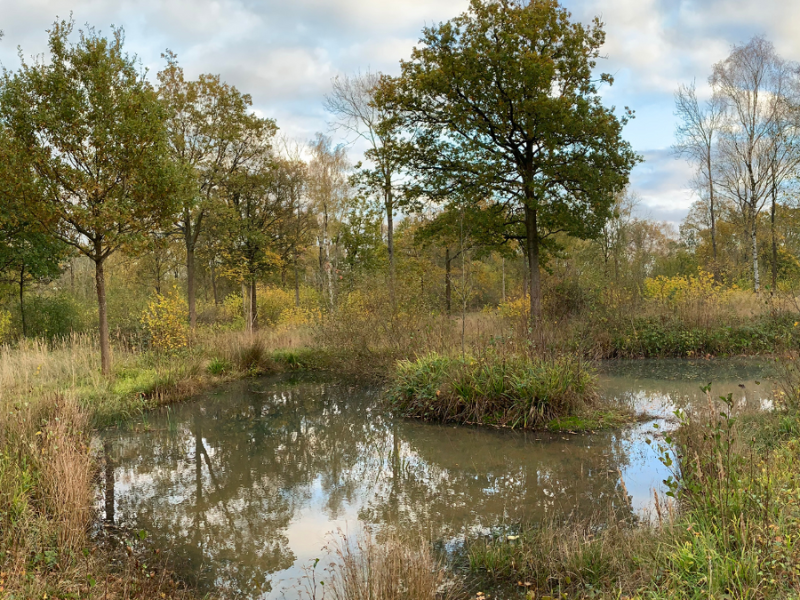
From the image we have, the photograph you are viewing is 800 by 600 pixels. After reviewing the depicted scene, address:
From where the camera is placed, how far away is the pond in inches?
183

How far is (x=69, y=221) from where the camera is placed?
9.37m

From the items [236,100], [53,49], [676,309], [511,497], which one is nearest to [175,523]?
[511,497]

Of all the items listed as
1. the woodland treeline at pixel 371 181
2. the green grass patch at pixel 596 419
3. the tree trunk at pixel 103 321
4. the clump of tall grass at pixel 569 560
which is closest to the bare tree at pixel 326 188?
the woodland treeline at pixel 371 181

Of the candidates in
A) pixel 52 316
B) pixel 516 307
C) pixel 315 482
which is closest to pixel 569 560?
pixel 315 482

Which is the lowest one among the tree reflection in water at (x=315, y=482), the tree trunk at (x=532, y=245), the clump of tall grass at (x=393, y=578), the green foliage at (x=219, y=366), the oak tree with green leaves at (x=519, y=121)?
the tree reflection in water at (x=315, y=482)

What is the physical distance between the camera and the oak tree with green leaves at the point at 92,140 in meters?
8.94

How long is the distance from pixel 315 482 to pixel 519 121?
11.9 metres

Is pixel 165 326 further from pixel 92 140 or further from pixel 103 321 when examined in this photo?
pixel 92 140

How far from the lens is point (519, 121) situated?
14.5 metres

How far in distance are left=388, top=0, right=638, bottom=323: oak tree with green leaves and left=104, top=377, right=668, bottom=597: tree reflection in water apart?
809 centimetres

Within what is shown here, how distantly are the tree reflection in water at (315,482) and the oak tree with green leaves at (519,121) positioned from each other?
8090 millimetres

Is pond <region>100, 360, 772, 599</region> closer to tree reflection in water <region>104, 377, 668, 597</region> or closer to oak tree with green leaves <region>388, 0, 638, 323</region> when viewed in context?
tree reflection in water <region>104, 377, 668, 597</region>

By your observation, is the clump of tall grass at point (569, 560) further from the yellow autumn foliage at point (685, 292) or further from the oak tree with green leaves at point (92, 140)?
the yellow autumn foliage at point (685, 292)

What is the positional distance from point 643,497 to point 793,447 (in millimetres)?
1432
